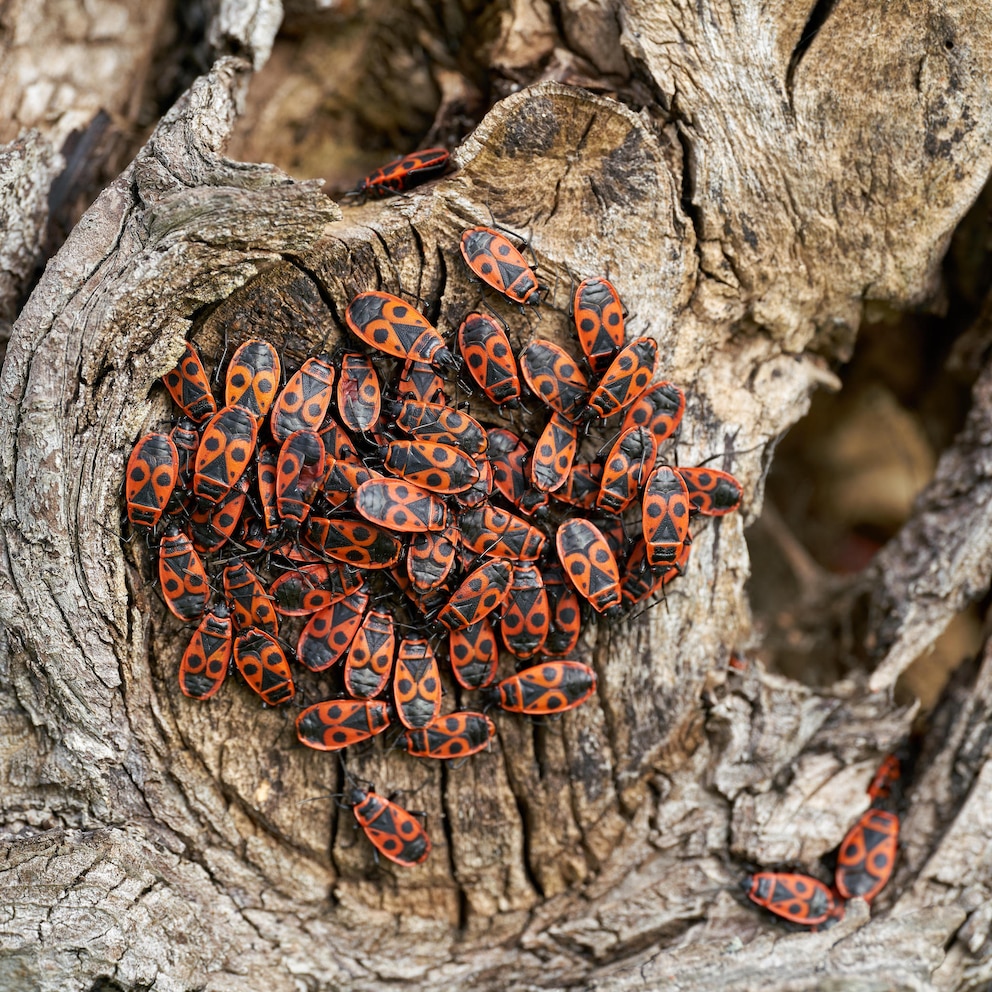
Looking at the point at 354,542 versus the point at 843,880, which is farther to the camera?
the point at 843,880

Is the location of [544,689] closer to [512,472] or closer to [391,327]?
[512,472]

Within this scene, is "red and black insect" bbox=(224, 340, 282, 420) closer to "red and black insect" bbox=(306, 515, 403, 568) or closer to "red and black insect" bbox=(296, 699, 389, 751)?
"red and black insect" bbox=(306, 515, 403, 568)

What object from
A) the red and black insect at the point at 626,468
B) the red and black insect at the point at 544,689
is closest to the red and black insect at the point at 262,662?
the red and black insect at the point at 544,689

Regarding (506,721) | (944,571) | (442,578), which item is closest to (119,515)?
(442,578)

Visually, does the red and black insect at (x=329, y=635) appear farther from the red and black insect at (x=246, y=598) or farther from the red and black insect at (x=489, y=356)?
the red and black insect at (x=489, y=356)

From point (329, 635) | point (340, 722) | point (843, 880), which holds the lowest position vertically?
point (843, 880)

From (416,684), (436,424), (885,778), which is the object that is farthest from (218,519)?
(885,778)
